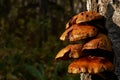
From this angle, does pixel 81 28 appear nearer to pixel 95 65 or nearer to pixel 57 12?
pixel 95 65

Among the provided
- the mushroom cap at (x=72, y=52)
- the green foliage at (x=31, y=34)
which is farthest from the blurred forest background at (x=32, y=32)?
the mushroom cap at (x=72, y=52)

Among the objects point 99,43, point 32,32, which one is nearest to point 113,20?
point 99,43

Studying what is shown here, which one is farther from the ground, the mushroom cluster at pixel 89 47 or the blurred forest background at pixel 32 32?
the mushroom cluster at pixel 89 47

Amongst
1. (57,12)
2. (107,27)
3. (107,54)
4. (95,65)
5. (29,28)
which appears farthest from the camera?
(57,12)

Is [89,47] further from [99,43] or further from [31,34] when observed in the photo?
[31,34]

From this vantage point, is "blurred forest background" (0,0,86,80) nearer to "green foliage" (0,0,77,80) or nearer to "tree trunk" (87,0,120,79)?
"green foliage" (0,0,77,80)

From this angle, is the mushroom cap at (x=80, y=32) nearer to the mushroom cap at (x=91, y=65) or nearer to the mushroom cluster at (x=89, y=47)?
the mushroom cluster at (x=89, y=47)

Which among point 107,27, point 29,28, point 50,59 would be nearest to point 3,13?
point 29,28
